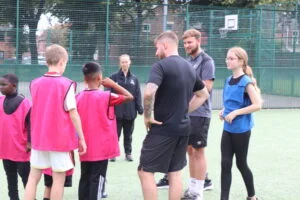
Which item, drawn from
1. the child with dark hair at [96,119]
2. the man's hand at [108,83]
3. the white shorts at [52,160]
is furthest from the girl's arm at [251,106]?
the white shorts at [52,160]

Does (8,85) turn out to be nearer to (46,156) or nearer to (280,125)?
(46,156)

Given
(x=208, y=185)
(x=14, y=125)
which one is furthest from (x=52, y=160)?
(x=208, y=185)

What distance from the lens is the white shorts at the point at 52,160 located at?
4410 millimetres

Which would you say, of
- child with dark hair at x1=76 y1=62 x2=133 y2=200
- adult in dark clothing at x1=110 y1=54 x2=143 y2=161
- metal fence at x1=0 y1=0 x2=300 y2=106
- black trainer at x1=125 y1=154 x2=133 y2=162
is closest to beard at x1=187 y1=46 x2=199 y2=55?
child with dark hair at x1=76 y1=62 x2=133 y2=200

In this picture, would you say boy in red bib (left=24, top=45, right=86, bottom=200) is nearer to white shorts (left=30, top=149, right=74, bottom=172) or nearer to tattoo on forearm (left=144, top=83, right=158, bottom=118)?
white shorts (left=30, top=149, right=74, bottom=172)

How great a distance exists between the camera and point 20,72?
43.9 ft

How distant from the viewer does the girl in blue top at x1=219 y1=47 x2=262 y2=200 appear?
505 cm

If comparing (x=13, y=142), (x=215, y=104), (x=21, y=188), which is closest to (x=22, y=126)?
(x=13, y=142)

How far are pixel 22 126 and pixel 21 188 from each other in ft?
4.33

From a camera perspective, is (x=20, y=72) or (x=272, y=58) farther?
(x=272, y=58)

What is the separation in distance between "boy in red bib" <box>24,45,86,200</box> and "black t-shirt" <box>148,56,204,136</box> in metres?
0.71

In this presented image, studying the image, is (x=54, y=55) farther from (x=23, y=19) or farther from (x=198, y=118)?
(x=23, y=19)

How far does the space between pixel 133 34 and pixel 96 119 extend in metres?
9.80

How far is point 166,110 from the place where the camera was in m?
4.50
